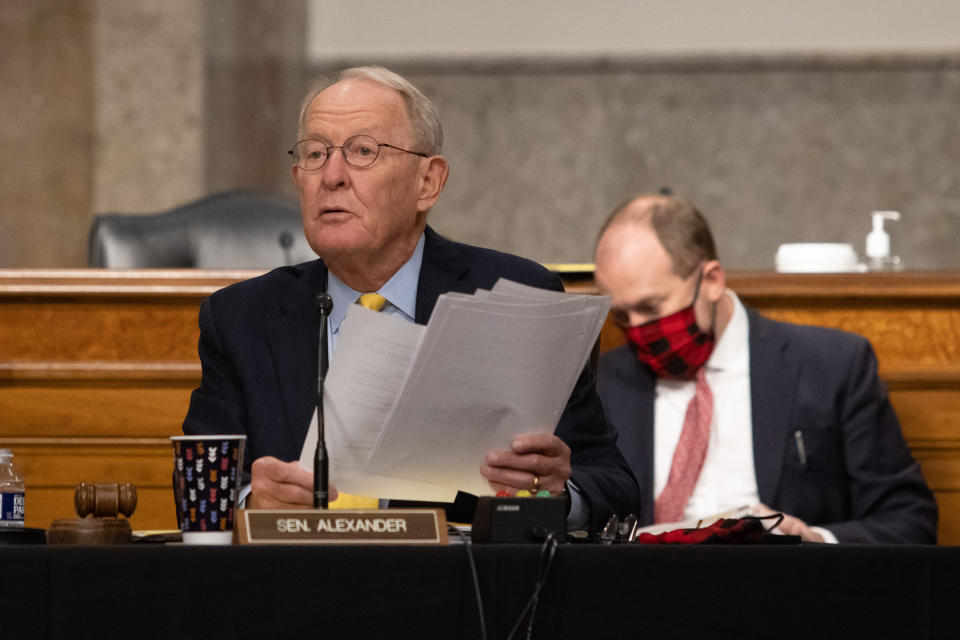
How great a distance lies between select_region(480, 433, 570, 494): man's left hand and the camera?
1419mm

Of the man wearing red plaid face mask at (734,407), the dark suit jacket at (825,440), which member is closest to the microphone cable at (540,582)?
the man wearing red plaid face mask at (734,407)

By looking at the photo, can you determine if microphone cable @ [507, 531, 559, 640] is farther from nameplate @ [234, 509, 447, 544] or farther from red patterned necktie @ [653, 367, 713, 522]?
red patterned necktie @ [653, 367, 713, 522]

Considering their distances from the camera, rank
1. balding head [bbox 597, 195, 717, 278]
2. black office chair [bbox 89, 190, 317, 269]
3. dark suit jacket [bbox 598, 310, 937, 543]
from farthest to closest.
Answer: black office chair [bbox 89, 190, 317, 269] < balding head [bbox 597, 195, 717, 278] < dark suit jacket [bbox 598, 310, 937, 543]

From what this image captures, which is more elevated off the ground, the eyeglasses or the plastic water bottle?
the eyeglasses

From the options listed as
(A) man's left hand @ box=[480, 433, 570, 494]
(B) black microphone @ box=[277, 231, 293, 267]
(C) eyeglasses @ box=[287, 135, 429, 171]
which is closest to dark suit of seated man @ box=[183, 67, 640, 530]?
(C) eyeglasses @ box=[287, 135, 429, 171]

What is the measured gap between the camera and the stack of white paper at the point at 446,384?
1332 millimetres

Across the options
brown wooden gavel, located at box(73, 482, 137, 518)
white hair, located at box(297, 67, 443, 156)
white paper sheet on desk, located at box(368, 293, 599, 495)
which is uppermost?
white hair, located at box(297, 67, 443, 156)

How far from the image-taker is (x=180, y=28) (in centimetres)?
546

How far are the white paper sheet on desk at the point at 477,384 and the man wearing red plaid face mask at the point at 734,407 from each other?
1.12 m

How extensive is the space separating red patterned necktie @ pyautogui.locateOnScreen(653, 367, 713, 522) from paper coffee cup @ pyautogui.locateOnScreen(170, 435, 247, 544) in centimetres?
145

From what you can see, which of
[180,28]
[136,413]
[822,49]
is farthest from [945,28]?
[136,413]

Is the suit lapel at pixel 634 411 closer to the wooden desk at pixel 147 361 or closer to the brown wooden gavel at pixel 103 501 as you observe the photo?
the wooden desk at pixel 147 361

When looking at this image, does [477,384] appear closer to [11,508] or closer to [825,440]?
[11,508]

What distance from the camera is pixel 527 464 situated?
4.69 feet
